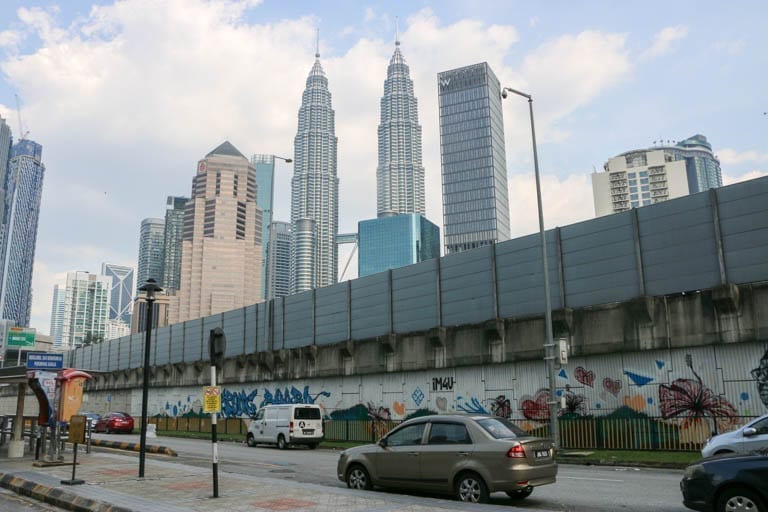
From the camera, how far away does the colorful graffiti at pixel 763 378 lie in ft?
60.5

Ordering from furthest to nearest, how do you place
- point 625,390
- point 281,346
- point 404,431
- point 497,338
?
1. point 281,346
2. point 497,338
3. point 625,390
4. point 404,431

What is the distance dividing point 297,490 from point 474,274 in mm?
16915

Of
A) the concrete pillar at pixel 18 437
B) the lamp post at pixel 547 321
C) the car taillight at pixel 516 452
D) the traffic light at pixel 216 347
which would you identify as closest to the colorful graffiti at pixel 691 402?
the lamp post at pixel 547 321

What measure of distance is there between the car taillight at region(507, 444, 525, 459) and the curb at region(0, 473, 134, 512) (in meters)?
6.17

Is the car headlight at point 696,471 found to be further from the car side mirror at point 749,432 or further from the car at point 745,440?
the car side mirror at point 749,432

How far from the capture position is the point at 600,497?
11320mm

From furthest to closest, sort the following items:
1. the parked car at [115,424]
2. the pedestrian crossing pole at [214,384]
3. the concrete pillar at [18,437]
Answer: the parked car at [115,424] → the concrete pillar at [18,437] → the pedestrian crossing pole at [214,384]

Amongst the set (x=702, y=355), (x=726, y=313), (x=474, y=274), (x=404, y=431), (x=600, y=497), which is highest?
(x=474, y=274)

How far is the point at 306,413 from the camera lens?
90.7 ft

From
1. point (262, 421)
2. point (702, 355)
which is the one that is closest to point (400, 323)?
point (262, 421)

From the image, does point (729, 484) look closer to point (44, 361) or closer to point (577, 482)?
point (577, 482)

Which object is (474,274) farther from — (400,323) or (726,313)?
(726,313)

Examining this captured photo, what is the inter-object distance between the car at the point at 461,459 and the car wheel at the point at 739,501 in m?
3.05

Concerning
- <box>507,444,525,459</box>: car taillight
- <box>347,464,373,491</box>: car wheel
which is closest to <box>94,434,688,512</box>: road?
<box>507,444,525,459</box>: car taillight
